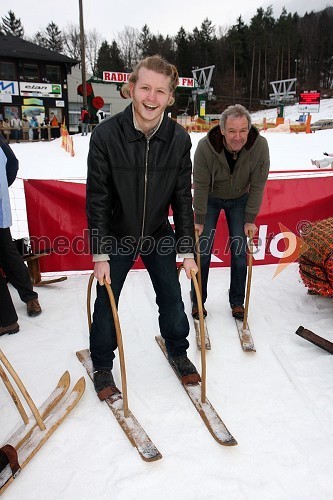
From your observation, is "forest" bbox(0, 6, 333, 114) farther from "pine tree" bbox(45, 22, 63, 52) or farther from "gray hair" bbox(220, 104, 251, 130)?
"gray hair" bbox(220, 104, 251, 130)

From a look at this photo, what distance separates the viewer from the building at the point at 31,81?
1099 inches

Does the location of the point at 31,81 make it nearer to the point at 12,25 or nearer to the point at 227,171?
the point at 227,171

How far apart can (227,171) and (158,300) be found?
124 cm

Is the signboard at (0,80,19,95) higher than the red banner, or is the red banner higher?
the signboard at (0,80,19,95)

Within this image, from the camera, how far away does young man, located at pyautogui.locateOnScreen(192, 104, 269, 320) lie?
116 inches

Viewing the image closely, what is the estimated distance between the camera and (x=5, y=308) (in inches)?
129

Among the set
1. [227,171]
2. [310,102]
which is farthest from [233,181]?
[310,102]

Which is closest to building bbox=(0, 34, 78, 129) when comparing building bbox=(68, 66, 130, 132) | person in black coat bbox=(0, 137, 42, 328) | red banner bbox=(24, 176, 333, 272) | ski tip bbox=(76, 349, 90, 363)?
building bbox=(68, 66, 130, 132)

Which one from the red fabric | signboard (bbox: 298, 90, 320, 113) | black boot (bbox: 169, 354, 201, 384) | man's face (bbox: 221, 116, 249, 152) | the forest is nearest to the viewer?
black boot (bbox: 169, 354, 201, 384)

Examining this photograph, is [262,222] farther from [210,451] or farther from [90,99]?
[90,99]

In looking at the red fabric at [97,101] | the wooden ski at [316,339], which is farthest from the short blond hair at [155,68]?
the red fabric at [97,101]

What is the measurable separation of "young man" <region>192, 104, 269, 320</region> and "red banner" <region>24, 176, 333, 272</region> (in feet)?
4.39

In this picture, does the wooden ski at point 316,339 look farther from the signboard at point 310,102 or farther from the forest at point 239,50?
the forest at point 239,50

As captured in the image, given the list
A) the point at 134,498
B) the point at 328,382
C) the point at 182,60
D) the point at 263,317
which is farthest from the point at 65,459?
the point at 182,60
